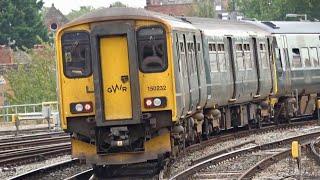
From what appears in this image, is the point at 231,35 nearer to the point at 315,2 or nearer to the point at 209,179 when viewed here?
the point at 209,179

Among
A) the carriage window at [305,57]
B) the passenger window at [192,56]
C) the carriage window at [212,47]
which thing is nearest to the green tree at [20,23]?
the carriage window at [305,57]

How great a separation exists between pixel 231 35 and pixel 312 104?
26.1 feet

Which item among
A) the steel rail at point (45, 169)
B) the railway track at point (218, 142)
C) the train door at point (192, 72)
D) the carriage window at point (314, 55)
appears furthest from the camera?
the carriage window at point (314, 55)

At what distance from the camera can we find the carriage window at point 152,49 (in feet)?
54.7

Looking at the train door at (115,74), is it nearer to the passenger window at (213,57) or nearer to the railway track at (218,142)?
the railway track at (218,142)

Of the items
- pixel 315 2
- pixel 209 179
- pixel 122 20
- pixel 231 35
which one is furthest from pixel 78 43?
pixel 315 2

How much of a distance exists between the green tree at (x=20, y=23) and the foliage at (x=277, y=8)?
17.6m

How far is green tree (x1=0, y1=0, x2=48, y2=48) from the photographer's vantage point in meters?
70.7

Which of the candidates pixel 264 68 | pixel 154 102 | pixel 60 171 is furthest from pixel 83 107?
pixel 264 68

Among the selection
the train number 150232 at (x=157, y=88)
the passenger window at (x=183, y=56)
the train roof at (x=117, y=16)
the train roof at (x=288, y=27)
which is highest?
the train roof at (x=288, y=27)

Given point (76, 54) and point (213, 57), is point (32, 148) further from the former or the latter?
point (76, 54)

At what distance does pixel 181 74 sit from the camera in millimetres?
Result: 17500

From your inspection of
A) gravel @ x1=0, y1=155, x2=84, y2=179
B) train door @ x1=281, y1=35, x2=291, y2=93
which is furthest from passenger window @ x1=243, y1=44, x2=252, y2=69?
gravel @ x1=0, y1=155, x2=84, y2=179

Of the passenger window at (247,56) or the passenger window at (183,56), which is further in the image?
the passenger window at (247,56)
